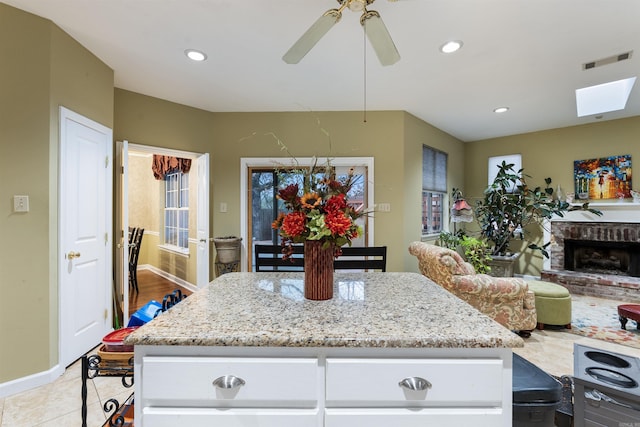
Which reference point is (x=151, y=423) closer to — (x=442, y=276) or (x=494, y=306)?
(x=442, y=276)

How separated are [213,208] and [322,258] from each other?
327 centimetres

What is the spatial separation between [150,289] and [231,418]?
4.72 metres

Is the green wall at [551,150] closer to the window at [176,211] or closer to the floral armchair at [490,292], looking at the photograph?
the floral armchair at [490,292]

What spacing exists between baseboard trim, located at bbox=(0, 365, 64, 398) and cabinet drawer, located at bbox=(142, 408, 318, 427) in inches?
83.2

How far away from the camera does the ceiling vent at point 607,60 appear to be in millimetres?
2625

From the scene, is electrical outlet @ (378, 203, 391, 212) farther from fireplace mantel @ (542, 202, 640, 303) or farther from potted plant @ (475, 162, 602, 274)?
fireplace mantel @ (542, 202, 640, 303)

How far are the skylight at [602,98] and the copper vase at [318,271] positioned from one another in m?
4.60

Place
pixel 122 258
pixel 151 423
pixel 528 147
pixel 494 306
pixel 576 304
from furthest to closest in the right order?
pixel 528 147, pixel 576 304, pixel 122 258, pixel 494 306, pixel 151 423

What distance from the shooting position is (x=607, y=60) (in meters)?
2.69

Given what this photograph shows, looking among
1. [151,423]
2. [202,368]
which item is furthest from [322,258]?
[151,423]

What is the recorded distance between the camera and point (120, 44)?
Answer: 8.05 ft

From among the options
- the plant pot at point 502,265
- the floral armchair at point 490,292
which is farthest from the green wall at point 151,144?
the floral armchair at point 490,292

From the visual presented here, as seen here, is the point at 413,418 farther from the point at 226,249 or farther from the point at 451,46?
the point at 226,249

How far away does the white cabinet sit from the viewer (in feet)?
2.79
